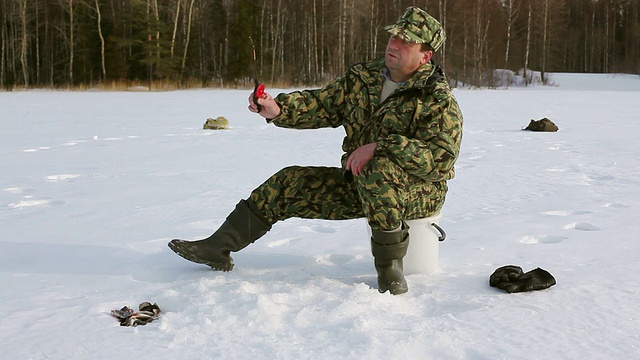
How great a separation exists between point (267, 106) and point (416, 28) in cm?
61

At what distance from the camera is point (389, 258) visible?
2.28 meters

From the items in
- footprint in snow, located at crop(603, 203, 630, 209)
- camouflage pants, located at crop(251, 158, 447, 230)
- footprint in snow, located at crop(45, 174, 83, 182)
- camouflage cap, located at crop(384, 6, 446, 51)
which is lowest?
footprint in snow, located at crop(603, 203, 630, 209)

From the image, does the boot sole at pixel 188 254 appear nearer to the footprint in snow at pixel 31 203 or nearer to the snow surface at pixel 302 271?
the snow surface at pixel 302 271

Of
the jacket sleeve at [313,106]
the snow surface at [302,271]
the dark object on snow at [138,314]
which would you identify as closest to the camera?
the snow surface at [302,271]

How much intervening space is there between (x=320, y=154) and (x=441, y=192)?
4.15 meters

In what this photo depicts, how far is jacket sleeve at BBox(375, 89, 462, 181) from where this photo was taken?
215 cm

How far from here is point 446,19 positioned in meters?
31.1

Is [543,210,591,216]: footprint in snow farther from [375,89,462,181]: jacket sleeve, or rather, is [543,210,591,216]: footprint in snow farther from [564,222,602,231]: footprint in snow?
[375,89,462,181]: jacket sleeve

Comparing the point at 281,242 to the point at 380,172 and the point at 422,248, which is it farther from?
the point at 380,172

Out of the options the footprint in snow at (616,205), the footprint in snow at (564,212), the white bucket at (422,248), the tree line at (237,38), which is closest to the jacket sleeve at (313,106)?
the white bucket at (422,248)

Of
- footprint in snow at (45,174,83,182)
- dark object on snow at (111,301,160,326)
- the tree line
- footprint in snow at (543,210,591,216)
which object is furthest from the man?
the tree line

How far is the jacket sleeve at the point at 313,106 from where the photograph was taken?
248cm

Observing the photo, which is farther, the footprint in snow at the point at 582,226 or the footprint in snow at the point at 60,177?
the footprint in snow at the point at 60,177

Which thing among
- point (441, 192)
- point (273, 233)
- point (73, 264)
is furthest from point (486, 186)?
point (73, 264)
